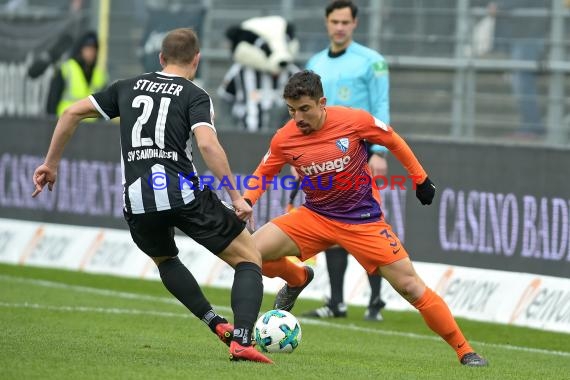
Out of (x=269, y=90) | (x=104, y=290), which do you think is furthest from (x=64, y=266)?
(x=269, y=90)

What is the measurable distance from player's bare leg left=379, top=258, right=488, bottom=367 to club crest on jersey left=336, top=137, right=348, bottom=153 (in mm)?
827

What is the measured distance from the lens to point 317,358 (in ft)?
27.9

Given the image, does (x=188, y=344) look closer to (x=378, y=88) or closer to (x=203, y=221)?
(x=203, y=221)

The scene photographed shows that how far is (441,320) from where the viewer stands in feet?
27.9

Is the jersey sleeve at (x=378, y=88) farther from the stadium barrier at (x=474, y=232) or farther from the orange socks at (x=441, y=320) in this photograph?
the orange socks at (x=441, y=320)

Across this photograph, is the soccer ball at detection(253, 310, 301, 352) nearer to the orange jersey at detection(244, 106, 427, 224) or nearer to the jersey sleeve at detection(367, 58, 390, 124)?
the orange jersey at detection(244, 106, 427, 224)

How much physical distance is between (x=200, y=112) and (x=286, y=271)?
1679mm

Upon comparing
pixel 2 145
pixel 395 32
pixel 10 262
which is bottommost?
pixel 10 262

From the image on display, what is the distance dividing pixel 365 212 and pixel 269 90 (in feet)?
25.2

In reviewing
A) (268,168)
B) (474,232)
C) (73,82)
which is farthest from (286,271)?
(73,82)

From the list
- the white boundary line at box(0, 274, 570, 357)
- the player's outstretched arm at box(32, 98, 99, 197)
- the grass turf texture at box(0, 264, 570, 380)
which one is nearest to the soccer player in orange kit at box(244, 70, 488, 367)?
the grass turf texture at box(0, 264, 570, 380)

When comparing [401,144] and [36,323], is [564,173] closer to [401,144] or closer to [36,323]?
[401,144]

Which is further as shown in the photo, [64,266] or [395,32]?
[395,32]

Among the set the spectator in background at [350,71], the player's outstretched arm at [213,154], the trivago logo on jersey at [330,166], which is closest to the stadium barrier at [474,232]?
the spectator in background at [350,71]
